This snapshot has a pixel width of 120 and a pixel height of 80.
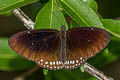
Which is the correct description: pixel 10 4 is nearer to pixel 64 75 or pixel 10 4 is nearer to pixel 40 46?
pixel 40 46

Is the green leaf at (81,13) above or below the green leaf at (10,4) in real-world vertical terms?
below

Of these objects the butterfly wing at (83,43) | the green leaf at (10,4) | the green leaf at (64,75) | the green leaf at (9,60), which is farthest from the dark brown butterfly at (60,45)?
the green leaf at (9,60)

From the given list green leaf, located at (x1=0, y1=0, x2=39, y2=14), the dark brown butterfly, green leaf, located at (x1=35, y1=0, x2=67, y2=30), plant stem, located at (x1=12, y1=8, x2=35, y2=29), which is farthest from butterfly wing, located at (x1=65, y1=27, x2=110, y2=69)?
green leaf, located at (x1=0, y1=0, x2=39, y2=14)

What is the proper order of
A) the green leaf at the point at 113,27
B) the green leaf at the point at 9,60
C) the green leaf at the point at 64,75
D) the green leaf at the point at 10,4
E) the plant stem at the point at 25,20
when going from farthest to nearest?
the green leaf at the point at 9,60
the green leaf at the point at 64,75
the green leaf at the point at 113,27
the plant stem at the point at 25,20
the green leaf at the point at 10,4

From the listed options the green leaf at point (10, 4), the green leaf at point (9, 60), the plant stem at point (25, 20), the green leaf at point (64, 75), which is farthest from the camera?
the green leaf at point (9, 60)

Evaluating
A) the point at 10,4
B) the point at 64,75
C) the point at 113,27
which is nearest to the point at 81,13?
the point at 113,27

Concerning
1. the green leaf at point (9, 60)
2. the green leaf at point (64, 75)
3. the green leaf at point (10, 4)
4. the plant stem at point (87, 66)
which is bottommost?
the green leaf at point (64, 75)

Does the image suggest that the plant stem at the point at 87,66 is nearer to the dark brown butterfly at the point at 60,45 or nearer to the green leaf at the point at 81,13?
the dark brown butterfly at the point at 60,45

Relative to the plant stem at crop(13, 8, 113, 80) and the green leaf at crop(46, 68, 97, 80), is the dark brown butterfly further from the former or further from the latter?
the green leaf at crop(46, 68, 97, 80)
